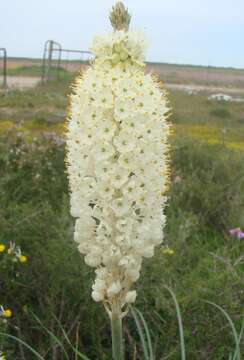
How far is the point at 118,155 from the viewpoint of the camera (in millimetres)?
3461

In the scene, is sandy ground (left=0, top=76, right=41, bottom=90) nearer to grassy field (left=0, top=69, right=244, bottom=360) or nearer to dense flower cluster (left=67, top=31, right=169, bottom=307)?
grassy field (left=0, top=69, right=244, bottom=360)

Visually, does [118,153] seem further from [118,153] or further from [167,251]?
[167,251]

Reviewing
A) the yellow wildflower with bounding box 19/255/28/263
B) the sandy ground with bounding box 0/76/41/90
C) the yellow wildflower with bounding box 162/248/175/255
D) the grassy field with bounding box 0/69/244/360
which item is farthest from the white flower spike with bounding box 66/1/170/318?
the sandy ground with bounding box 0/76/41/90

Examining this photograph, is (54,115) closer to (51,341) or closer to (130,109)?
(51,341)

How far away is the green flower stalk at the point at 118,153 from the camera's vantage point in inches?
134

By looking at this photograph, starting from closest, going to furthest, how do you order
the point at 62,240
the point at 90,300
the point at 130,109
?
the point at 130,109 → the point at 90,300 → the point at 62,240

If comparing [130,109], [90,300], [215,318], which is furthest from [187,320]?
[130,109]

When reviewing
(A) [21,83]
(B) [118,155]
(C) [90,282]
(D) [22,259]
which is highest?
(B) [118,155]

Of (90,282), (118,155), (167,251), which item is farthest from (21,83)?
(118,155)

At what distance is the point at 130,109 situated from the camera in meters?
3.37

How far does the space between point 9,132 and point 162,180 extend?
276 inches

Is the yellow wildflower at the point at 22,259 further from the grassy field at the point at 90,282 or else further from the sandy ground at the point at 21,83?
the sandy ground at the point at 21,83

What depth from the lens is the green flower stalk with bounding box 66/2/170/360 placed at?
11.1 feet

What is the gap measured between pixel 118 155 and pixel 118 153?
Answer: 0.01 m
